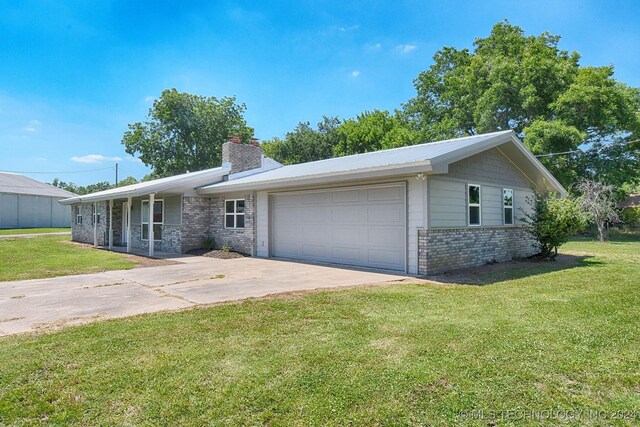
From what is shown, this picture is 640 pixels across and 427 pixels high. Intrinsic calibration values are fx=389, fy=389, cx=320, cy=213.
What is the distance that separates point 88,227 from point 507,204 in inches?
815

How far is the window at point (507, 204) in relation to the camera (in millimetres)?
12562

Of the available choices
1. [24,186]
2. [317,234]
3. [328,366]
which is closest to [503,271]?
[317,234]

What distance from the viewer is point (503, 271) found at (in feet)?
32.5

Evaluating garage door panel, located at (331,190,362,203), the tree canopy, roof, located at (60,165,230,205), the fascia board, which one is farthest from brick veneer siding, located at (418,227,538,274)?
the tree canopy

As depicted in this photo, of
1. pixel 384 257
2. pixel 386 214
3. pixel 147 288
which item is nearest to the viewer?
pixel 147 288

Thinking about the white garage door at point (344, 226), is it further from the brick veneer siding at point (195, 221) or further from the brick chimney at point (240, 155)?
the brick chimney at point (240, 155)

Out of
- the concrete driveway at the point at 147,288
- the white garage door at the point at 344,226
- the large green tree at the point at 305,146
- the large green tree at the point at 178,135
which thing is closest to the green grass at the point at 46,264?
the concrete driveway at the point at 147,288

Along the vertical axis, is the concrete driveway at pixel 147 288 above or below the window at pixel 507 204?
below

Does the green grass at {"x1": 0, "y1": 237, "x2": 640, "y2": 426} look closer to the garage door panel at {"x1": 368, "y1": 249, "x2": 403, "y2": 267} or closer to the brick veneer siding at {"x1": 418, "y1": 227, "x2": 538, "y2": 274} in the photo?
the brick veneer siding at {"x1": 418, "y1": 227, "x2": 538, "y2": 274}

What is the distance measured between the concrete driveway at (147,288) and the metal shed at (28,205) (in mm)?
32910

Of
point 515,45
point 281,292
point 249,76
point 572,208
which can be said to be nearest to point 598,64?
point 515,45

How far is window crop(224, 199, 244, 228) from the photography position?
49.0ft

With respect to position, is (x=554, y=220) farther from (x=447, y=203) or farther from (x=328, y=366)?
(x=328, y=366)

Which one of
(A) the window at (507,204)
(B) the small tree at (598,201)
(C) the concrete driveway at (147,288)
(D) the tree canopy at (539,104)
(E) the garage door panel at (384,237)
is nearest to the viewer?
(C) the concrete driveway at (147,288)
